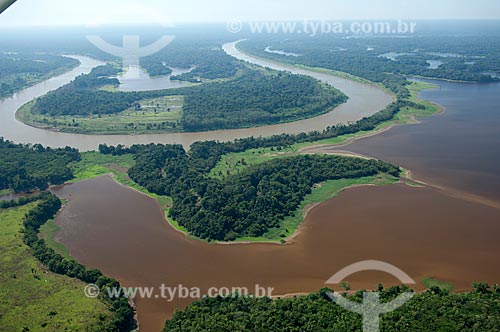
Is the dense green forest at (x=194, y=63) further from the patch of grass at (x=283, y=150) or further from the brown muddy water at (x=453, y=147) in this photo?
the brown muddy water at (x=453, y=147)

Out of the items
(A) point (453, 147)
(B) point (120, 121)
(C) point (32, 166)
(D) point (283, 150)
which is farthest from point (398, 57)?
(C) point (32, 166)

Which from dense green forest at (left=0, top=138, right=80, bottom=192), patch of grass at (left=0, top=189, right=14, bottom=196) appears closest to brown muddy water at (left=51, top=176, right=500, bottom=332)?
dense green forest at (left=0, top=138, right=80, bottom=192)

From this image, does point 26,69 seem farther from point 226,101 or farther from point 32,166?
point 32,166

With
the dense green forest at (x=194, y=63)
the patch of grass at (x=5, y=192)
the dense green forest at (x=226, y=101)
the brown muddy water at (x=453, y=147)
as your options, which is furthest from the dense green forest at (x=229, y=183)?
the dense green forest at (x=194, y=63)

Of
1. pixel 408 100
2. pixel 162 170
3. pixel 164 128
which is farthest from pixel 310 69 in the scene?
pixel 162 170

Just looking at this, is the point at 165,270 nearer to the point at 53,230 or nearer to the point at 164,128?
the point at 53,230

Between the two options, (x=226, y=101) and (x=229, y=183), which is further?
(x=226, y=101)
